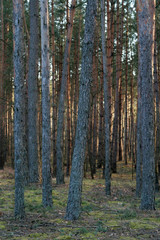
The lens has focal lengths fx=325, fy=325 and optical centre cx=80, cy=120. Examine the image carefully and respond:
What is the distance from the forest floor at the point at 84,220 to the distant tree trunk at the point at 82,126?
1.54 ft

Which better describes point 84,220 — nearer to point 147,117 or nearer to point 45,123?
point 45,123

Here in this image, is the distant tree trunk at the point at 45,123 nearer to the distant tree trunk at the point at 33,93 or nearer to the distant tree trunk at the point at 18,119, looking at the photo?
the distant tree trunk at the point at 18,119

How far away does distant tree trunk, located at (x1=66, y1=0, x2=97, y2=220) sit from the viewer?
761cm

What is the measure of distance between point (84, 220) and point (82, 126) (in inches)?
88.0

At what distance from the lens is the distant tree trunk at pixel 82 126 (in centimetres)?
761

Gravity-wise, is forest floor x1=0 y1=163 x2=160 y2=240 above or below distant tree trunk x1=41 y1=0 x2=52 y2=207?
below

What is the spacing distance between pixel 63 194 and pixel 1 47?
14.2 m

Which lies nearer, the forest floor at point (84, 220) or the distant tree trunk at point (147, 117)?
the forest floor at point (84, 220)

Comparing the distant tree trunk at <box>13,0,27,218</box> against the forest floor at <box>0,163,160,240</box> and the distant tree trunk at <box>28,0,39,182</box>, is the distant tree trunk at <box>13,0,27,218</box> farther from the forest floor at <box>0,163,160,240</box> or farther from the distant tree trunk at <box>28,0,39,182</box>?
the distant tree trunk at <box>28,0,39,182</box>

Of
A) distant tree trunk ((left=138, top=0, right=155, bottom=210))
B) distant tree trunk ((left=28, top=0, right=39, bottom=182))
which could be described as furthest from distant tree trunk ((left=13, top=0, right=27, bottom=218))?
distant tree trunk ((left=28, top=0, right=39, bottom=182))

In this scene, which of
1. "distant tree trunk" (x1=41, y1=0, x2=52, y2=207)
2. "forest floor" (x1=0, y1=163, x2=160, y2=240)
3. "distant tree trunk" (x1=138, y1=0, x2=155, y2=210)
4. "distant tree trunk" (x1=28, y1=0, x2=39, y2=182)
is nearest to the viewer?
"forest floor" (x1=0, y1=163, x2=160, y2=240)

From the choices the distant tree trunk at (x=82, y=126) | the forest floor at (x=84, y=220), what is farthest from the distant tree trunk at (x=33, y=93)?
the distant tree trunk at (x=82, y=126)

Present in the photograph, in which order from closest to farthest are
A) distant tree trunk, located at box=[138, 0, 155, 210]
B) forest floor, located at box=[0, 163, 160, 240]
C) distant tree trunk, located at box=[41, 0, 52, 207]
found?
forest floor, located at box=[0, 163, 160, 240], distant tree trunk, located at box=[41, 0, 52, 207], distant tree trunk, located at box=[138, 0, 155, 210]

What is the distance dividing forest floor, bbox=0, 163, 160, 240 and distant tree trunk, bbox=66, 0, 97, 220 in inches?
18.5
